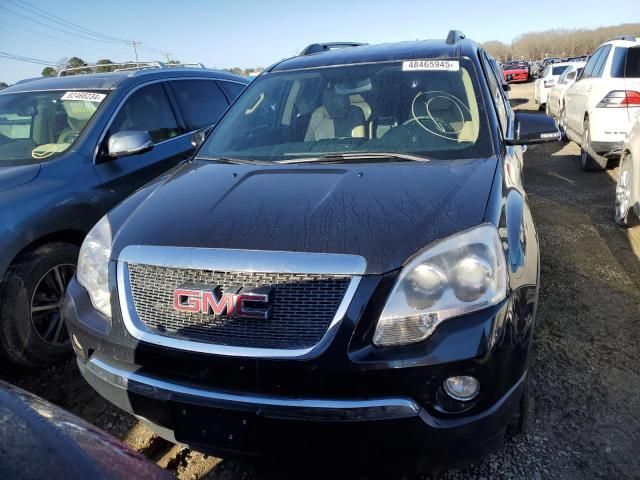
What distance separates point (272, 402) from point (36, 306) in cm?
207

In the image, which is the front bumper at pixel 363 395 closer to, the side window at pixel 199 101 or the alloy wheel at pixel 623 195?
the side window at pixel 199 101

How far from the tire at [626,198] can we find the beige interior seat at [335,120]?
10.4 feet

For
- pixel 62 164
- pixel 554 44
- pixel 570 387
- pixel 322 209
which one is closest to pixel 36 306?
pixel 62 164

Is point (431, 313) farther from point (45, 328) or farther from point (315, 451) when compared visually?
point (45, 328)

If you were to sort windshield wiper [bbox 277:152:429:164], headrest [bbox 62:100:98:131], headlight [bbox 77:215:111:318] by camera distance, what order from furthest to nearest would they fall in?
headrest [bbox 62:100:98:131]
windshield wiper [bbox 277:152:429:164]
headlight [bbox 77:215:111:318]

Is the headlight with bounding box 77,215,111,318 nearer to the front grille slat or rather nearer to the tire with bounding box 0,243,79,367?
Answer: the front grille slat

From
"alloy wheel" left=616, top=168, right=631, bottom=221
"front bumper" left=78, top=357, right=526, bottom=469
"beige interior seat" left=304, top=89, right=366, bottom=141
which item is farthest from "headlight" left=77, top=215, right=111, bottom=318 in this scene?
"alloy wheel" left=616, top=168, right=631, bottom=221

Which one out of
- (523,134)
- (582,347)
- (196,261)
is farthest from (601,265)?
(196,261)

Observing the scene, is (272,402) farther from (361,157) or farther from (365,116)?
(365,116)

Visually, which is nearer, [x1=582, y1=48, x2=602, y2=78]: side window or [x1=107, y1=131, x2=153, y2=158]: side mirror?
[x1=107, y1=131, x2=153, y2=158]: side mirror

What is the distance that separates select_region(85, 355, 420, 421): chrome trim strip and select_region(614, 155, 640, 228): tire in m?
4.07

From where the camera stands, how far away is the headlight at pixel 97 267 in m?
2.07

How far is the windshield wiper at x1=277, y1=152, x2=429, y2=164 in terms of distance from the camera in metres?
2.58

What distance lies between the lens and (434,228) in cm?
183
